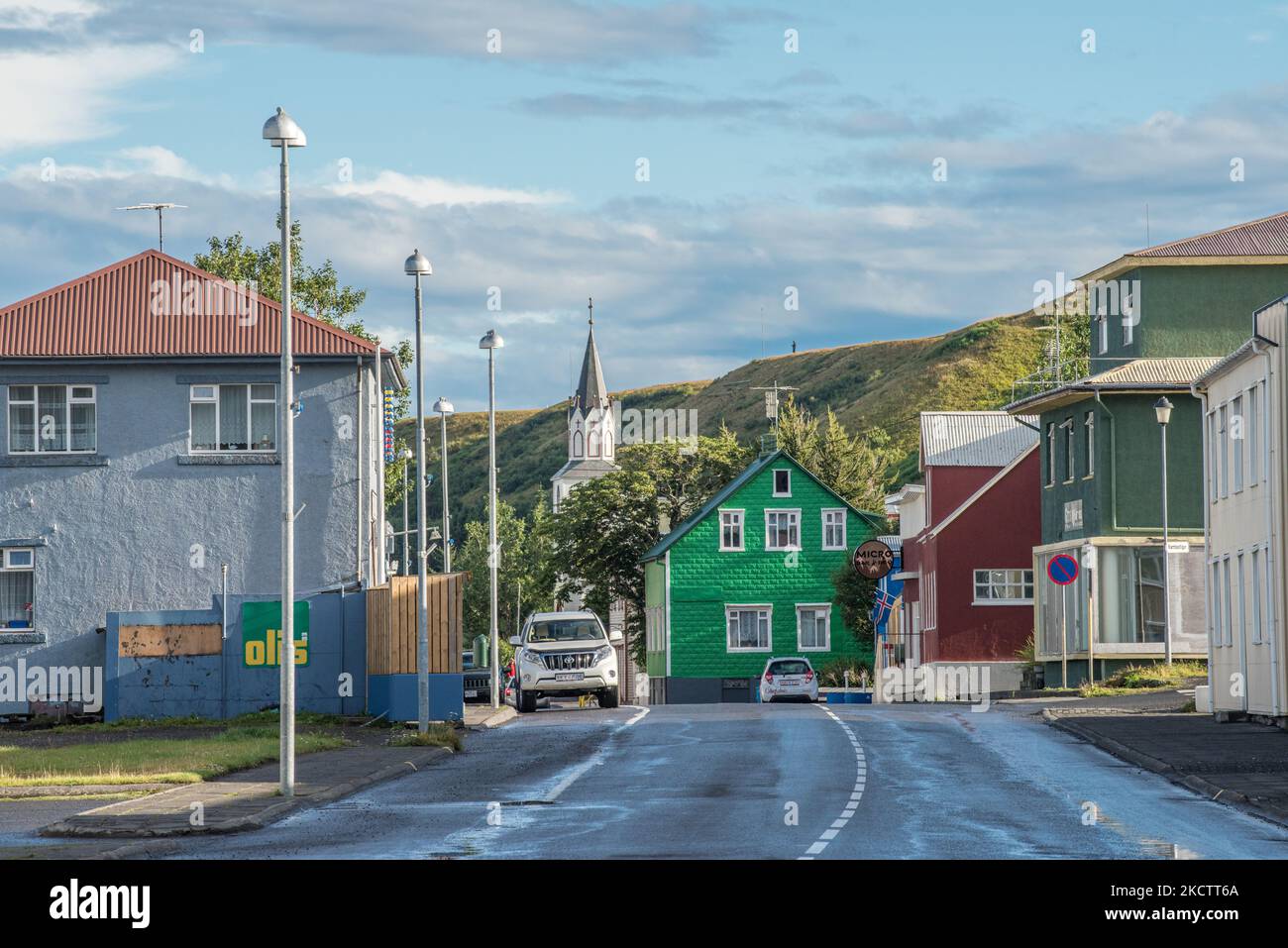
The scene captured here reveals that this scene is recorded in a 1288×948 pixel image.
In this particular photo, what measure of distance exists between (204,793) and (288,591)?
2.38 metres

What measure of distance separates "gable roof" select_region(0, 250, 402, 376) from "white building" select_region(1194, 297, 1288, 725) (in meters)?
17.2

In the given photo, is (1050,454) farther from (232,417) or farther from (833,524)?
(833,524)

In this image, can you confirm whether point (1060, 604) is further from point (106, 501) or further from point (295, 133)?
point (295, 133)

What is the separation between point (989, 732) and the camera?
31.5m

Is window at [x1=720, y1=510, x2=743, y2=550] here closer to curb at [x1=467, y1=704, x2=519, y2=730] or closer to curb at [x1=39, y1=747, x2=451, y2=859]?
curb at [x1=467, y1=704, x2=519, y2=730]

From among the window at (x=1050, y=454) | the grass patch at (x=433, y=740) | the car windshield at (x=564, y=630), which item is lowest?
the grass patch at (x=433, y=740)

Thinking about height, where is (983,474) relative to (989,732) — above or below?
above

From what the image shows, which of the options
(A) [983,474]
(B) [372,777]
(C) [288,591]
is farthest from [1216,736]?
(A) [983,474]

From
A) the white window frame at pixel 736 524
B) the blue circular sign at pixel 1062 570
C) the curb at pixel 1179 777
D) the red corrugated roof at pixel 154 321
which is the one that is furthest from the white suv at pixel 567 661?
the white window frame at pixel 736 524

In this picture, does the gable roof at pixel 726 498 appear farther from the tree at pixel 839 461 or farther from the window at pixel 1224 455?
the window at pixel 1224 455

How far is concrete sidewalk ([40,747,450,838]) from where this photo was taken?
17766mm

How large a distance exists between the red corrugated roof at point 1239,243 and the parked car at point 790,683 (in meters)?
16.9

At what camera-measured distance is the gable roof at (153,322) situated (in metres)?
40.5

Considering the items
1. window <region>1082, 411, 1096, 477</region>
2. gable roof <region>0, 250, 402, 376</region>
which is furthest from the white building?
gable roof <region>0, 250, 402, 376</region>
